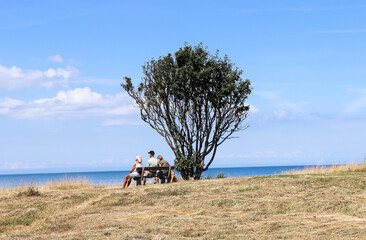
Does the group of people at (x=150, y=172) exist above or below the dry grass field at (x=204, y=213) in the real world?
above

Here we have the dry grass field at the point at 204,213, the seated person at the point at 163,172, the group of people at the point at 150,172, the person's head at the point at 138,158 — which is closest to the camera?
the dry grass field at the point at 204,213

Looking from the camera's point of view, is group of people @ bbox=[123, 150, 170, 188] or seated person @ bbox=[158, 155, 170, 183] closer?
group of people @ bbox=[123, 150, 170, 188]

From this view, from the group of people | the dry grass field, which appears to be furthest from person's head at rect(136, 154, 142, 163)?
the dry grass field

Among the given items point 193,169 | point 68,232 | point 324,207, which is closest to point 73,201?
point 68,232

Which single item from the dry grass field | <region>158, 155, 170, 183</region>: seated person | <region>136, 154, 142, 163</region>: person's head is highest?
<region>136, 154, 142, 163</region>: person's head

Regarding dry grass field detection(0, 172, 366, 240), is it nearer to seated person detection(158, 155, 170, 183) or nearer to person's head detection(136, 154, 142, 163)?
person's head detection(136, 154, 142, 163)

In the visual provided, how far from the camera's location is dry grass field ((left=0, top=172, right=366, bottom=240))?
8.47 m

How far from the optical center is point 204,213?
10578mm

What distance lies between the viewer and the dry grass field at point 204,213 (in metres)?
8.47

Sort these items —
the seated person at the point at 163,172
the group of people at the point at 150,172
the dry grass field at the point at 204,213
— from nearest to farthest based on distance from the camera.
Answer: the dry grass field at the point at 204,213, the group of people at the point at 150,172, the seated person at the point at 163,172

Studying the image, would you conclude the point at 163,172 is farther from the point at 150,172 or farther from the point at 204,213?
the point at 204,213

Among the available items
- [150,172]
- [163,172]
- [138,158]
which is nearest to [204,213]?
[150,172]

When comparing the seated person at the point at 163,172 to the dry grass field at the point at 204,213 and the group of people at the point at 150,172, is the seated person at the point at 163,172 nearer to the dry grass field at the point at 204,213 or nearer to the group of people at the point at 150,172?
the group of people at the point at 150,172

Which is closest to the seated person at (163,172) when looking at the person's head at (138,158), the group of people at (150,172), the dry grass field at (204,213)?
the group of people at (150,172)
